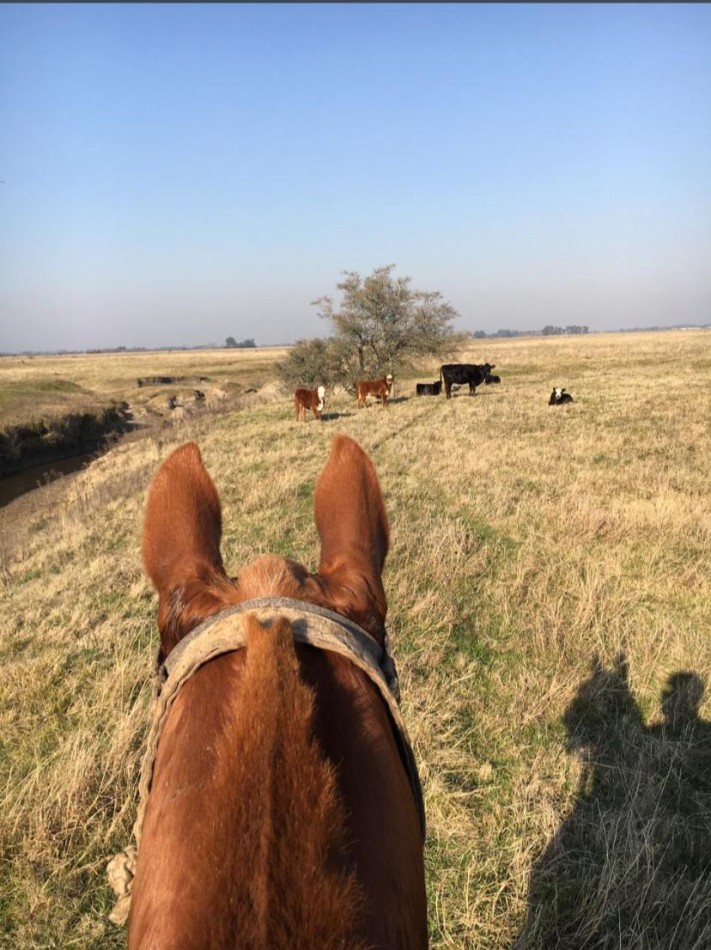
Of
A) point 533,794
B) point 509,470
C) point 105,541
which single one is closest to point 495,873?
point 533,794

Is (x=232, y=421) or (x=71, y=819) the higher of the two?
(x=232, y=421)

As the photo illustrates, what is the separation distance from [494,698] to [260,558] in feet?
10.7

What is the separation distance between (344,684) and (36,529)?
12297 millimetres

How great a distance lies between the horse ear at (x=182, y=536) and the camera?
1.22 m

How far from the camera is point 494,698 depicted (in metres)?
3.82

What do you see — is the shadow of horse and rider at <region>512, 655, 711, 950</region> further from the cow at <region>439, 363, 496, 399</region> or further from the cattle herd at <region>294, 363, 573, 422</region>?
the cow at <region>439, 363, 496, 399</region>

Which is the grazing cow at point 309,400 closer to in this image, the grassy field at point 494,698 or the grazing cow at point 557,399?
the grazing cow at point 557,399

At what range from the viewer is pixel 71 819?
112 inches

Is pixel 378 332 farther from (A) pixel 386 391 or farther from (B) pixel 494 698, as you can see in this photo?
(B) pixel 494 698

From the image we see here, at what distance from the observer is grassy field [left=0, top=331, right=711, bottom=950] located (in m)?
2.50

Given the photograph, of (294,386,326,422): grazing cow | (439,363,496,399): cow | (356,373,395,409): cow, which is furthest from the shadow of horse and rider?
(439,363,496,399): cow

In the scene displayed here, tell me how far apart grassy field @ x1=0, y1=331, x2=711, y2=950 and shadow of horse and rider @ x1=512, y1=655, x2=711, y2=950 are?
1 centimetres

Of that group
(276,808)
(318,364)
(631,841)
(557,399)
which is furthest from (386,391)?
(276,808)

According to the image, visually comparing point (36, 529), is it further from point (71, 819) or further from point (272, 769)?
point (272, 769)
